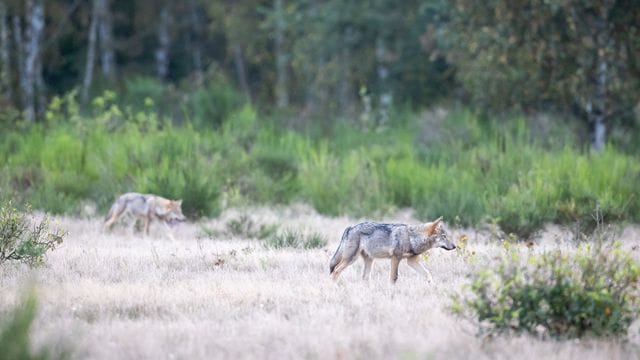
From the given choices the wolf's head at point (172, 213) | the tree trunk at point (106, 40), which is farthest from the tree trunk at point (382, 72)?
the wolf's head at point (172, 213)

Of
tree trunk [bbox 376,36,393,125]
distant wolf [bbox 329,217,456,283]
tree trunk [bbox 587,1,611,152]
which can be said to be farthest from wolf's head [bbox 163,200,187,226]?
tree trunk [bbox 376,36,393,125]

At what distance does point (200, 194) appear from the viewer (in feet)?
59.3

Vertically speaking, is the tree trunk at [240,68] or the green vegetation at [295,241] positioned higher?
the green vegetation at [295,241]

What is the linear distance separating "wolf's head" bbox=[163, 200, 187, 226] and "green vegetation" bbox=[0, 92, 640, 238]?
1.33 meters

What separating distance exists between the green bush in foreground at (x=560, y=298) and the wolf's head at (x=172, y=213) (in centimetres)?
833

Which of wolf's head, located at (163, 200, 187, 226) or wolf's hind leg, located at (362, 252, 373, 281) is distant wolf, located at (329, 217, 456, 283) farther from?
wolf's head, located at (163, 200, 187, 226)

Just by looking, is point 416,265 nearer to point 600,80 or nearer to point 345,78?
point 600,80

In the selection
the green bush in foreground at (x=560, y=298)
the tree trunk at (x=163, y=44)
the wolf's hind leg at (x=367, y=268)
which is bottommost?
the tree trunk at (x=163, y=44)

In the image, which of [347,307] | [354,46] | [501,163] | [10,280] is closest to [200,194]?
[501,163]

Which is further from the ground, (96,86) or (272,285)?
(272,285)

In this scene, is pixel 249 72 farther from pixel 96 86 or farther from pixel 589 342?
pixel 589 342

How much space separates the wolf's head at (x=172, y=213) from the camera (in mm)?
16516

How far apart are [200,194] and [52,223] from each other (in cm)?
269

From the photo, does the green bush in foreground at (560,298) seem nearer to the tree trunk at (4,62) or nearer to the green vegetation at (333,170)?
the green vegetation at (333,170)
